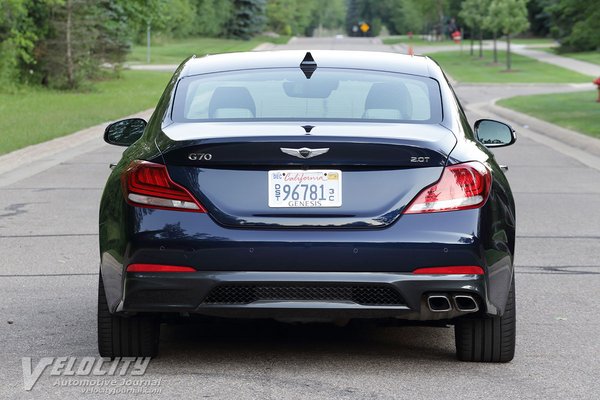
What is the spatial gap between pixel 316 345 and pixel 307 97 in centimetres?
123

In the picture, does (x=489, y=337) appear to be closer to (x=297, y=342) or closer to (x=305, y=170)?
(x=297, y=342)

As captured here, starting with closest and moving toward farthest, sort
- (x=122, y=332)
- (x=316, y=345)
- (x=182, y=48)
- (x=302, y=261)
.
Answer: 1. (x=302, y=261)
2. (x=122, y=332)
3. (x=316, y=345)
4. (x=182, y=48)

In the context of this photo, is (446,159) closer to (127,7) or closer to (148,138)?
(148,138)

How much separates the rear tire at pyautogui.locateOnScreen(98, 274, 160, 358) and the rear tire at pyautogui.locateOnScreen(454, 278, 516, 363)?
4.57ft

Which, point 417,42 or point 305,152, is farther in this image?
point 417,42

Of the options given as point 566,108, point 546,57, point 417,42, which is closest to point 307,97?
point 566,108

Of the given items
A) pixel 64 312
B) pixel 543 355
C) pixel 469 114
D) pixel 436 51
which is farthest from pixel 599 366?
pixel 436 51

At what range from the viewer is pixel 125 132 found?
23.9 ft

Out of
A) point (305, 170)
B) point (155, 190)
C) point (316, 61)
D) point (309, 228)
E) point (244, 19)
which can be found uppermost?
point (316, 61)

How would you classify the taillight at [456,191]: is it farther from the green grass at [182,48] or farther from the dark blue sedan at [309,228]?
the green grass at [182,48]

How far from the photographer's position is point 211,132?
19.2 feet

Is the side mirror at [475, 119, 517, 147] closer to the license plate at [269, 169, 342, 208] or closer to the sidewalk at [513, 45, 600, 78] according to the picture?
the license plate at [269, 169, 342, 208]

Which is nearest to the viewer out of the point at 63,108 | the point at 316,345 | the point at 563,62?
the point at 316,345

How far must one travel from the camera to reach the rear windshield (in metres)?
6.30
